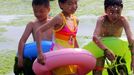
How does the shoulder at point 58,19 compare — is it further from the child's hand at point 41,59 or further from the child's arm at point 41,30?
the child's hand at point 41,59

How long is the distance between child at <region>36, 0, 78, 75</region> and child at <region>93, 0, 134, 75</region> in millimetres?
257

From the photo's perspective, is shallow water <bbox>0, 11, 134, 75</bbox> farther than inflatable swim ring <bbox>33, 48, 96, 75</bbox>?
Yes

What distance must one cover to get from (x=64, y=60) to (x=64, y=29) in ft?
1.32

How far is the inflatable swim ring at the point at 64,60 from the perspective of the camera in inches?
139

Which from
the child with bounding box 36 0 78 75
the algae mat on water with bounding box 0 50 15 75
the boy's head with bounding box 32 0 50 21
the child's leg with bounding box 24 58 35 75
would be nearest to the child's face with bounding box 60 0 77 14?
the child with bounding box 36 0 78 75

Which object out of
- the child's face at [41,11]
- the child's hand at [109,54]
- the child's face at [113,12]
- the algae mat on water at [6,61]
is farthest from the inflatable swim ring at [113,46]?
the algae mat on water at [6,61]

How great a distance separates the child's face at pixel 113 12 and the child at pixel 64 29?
359mm

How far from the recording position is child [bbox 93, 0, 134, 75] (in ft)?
12.6

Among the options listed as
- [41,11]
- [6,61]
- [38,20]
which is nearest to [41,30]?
[41,11]

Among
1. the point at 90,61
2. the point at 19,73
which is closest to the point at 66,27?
the point at 90,61


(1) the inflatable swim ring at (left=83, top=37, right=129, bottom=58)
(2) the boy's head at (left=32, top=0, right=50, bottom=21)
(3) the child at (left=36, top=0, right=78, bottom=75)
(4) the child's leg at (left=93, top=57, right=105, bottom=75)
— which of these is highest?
(2) the boy's head at (left=32, top=0, right=50, bottom=21)

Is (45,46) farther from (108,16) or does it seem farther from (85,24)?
(85,24)

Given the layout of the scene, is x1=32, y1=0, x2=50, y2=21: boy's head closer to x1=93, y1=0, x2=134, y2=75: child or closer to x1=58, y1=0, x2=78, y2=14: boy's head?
x1=58, y1=0, x2=78, y2=14: boy's head

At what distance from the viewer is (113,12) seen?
387 cm
